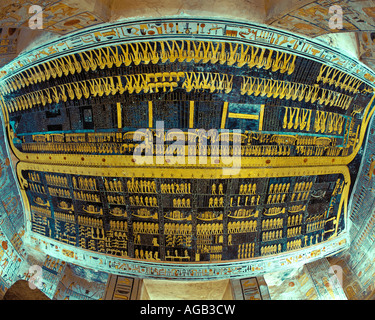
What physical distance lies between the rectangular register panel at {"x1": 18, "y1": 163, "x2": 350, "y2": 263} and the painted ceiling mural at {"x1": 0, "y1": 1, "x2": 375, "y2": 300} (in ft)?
0.06

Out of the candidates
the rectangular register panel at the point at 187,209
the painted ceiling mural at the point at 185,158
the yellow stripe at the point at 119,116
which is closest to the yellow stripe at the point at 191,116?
the painted ceiling mural at the point at 185,158

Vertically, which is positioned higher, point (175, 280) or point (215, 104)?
point (215, 104)

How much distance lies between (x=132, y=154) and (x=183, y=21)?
167cm

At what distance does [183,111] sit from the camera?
381 centimetres

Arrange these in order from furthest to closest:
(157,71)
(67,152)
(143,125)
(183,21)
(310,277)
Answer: (310,277) → (67,152) → (143,125) → (157,71) → (183,21)

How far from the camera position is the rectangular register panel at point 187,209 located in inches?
165

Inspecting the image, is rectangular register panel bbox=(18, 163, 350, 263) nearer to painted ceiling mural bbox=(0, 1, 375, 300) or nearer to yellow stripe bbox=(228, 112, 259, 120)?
painted ceiling mural bbox=(0, 1, 375, 300)

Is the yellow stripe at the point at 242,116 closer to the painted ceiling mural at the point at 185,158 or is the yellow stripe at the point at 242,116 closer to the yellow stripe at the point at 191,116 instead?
the painted ceiling mural at the point at 185,158

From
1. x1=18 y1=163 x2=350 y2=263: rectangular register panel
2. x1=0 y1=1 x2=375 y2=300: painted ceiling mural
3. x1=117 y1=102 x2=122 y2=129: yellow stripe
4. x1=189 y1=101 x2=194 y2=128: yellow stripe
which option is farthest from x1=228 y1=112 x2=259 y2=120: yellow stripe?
x1=117 y1=102 x2=122 y2=129: yellow stripe

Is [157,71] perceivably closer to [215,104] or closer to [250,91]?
[215,104]

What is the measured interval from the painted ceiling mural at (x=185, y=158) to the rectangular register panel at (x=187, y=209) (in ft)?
0.06

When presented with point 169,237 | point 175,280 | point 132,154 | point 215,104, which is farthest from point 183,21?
point 175,280

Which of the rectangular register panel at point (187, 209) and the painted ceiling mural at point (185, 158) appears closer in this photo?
the painted ceiling mural at point (185, 158)

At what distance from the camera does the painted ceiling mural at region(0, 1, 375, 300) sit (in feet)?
11.7
